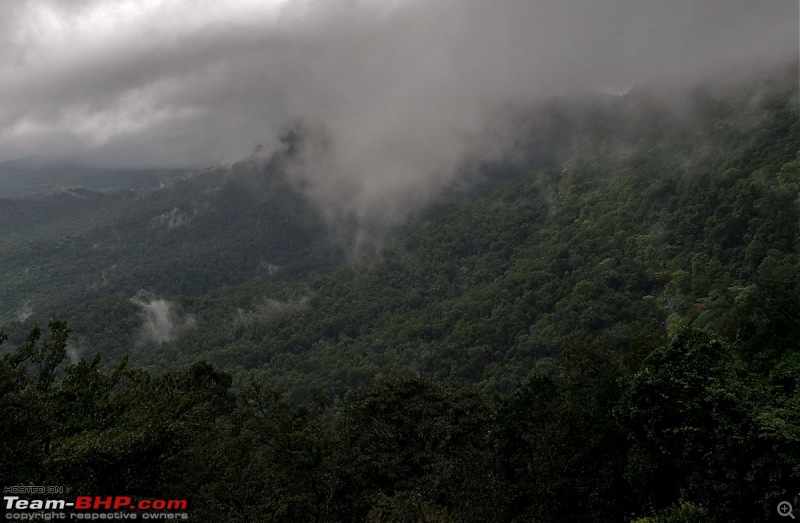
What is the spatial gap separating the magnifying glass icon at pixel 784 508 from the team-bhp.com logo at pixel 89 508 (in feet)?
66.0

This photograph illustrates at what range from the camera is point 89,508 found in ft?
54.6

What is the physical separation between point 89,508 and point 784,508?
913 inches

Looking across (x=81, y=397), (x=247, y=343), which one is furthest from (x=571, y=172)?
(x=81, y=397)

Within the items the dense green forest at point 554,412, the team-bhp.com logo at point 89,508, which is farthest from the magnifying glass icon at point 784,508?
A: the team-bhp.com logo at point 89,508

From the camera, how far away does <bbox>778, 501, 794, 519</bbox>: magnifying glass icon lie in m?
14.7

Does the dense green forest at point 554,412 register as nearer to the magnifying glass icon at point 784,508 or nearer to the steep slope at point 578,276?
the magnifying glass icon at point 784,508

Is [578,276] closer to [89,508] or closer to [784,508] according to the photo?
[784,508]

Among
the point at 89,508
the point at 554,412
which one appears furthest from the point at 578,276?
the point at 89,508

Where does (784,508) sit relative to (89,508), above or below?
below

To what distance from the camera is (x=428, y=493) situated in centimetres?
2547

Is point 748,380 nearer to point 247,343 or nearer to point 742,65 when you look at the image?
point 247,343

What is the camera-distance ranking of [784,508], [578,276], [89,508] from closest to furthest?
[784,508], [89,508], [578,276]

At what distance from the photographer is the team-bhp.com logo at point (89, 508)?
15.8 m

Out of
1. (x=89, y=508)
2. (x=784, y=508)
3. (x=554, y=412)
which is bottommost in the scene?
(x=784, y=508)
